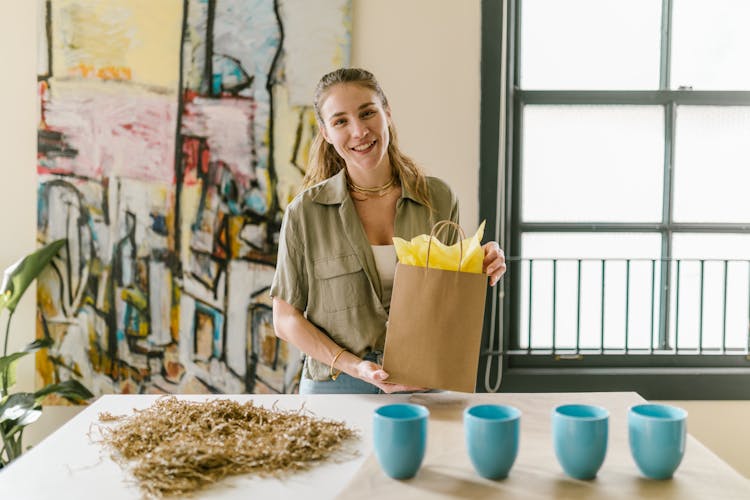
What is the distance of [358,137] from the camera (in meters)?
1.64

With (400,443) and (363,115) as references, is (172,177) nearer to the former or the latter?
(363,115)

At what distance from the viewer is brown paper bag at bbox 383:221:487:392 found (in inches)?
49.6

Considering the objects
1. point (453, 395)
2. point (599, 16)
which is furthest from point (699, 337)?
point (453, 395)

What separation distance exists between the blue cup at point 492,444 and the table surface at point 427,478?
23 millimetres

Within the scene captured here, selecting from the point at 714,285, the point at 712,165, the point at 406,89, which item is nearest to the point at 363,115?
the point at 406,89

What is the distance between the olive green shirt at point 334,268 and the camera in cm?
165

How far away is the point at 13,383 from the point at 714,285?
2709mm

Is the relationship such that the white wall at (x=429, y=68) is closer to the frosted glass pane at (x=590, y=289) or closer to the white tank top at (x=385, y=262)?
the frosted glass pane at (x=590, y=289)

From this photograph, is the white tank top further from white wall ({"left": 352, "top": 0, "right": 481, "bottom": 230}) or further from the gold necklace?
white wall ({"left": 352, "top": 0, "right": 481, "bottom": 230})

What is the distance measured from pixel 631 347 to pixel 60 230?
2.29 meters

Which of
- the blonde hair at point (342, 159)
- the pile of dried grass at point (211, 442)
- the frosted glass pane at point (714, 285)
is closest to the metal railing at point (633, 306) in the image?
the frosted glass pane at point (714, 285)

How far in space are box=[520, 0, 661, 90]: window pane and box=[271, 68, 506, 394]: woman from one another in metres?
1.13

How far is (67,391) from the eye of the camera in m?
2.30

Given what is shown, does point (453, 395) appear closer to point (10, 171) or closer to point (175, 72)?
point (175, 72)
